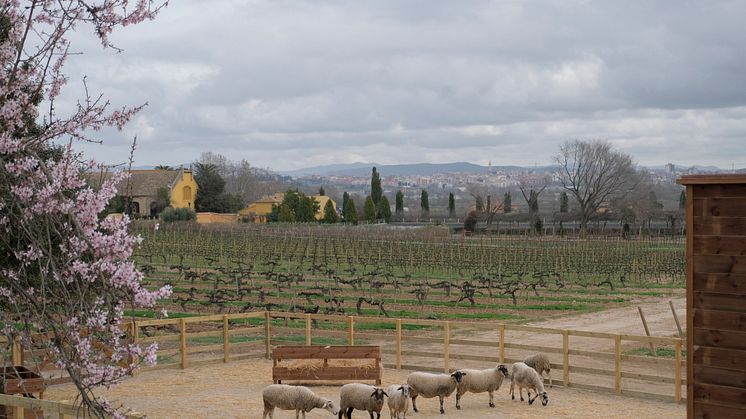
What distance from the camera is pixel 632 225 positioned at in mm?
89062

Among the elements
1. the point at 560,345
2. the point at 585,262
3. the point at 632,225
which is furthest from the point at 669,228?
the point at 560,345

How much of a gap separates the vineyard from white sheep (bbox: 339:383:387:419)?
42.3ft

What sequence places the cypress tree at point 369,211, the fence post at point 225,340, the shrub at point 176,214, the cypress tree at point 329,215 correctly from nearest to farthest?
1. the fence post at point 225,340
2. the shrub at point 176,214
3. the cypress tree at point 329,215
4. the cypress tree at point 369,211

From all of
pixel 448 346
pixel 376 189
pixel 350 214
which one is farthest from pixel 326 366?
pixel 376 189

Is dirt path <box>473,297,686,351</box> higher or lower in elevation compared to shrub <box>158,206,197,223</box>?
lower

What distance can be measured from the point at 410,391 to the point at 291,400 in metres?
2.02

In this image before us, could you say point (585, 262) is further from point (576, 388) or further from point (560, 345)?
point (576, 388)

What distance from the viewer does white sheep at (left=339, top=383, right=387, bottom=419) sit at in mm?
13516

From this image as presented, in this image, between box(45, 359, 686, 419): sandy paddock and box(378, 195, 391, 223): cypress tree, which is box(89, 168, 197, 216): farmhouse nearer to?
box(378, 195, 391, 223): cypress tree

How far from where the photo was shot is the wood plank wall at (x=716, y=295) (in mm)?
8711

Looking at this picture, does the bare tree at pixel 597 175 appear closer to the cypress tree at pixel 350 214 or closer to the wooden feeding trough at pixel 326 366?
the cypress tree at pixel 350 214

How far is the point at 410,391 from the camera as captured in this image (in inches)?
559

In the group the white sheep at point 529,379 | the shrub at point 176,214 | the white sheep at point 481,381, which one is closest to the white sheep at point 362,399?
the white sheep at point 481,381

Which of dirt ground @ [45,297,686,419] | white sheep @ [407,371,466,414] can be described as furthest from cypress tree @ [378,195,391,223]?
white sheep @ [407,371,466,414]
